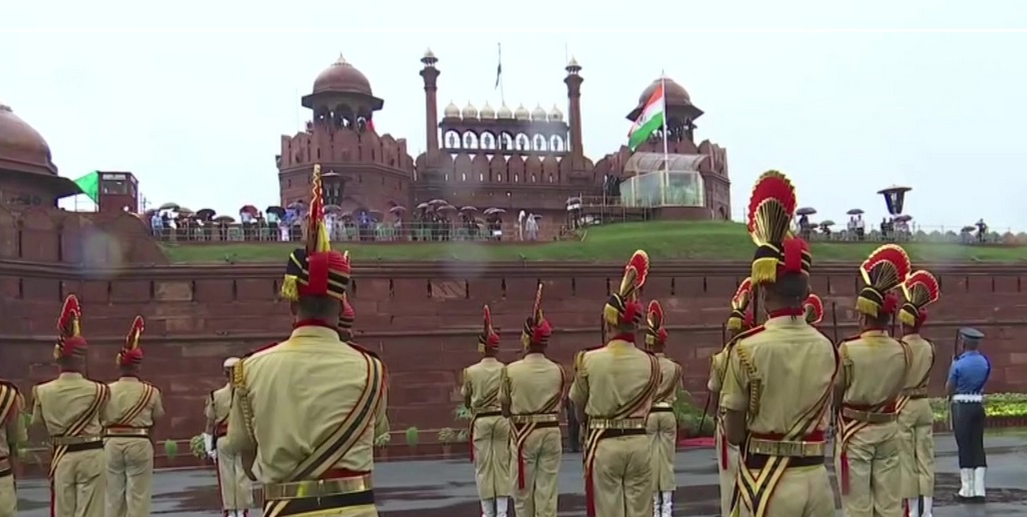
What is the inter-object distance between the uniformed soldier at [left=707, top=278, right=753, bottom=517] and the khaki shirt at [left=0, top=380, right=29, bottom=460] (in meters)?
4.12

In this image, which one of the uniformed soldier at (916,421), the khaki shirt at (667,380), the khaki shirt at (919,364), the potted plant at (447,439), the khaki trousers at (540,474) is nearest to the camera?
the uniformed soldier at (916,421)

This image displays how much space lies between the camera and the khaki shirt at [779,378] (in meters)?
4.62

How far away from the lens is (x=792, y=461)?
463 centimetres

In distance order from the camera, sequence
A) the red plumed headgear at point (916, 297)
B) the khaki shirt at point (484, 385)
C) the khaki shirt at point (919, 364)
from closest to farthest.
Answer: the khaki shirt at point (919, 364) < the red plumed headgear at point (916, 297) < the khaki shirt at point (484, 385)

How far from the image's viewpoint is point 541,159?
46.2 m

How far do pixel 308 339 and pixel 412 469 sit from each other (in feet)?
43.6

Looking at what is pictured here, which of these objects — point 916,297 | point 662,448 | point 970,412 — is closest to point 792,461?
point 916,297

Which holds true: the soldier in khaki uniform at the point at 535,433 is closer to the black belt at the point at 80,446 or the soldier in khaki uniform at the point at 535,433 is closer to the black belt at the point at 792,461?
the black belt at the point at 80,446

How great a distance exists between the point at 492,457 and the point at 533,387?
1.71 metres

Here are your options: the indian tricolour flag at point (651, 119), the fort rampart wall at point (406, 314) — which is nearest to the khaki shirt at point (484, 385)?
the fort rampart wall at point (406, 314)

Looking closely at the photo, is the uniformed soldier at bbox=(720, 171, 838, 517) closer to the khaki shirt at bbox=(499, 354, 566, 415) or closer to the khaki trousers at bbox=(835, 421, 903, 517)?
the khaki trousers at bbox=(835, 421, 903, 517)

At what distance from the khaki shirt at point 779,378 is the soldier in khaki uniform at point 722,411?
0.45 feet

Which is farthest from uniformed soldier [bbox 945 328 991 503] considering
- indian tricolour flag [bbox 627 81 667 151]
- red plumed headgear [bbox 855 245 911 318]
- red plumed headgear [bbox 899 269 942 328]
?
indian tricolour flag [bbox 627 81 667 151]

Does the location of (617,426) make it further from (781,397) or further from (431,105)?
(431,105)
